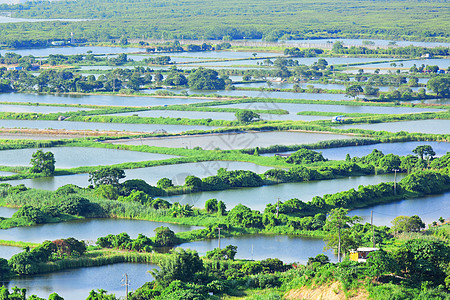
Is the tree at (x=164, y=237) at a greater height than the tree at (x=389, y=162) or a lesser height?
lesser

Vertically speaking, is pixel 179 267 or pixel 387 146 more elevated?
pixel 387 146

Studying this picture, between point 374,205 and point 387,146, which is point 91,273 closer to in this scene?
point 374,205

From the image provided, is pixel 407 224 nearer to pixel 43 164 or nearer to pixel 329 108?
pixel 43 164

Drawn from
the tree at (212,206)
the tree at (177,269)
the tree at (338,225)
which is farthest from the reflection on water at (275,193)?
the tree at (177,269)

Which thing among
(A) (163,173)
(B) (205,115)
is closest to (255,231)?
(A) (163,173)

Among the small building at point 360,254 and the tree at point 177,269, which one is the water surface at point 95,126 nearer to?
the small building at point 360,254

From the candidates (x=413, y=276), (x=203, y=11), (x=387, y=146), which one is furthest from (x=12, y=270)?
(x=203, y=11)

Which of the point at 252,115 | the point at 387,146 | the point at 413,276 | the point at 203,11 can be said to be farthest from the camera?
the point at 203,11
